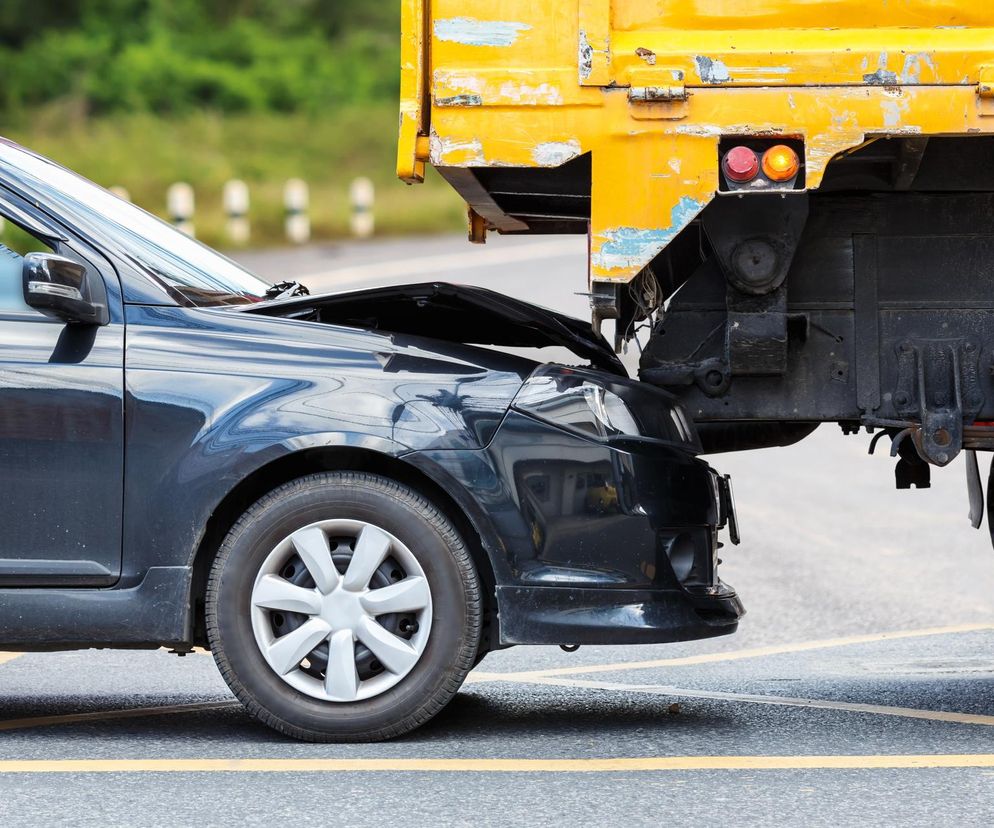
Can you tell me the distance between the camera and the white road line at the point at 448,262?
2212cm

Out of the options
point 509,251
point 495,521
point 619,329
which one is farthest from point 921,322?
point 509,251

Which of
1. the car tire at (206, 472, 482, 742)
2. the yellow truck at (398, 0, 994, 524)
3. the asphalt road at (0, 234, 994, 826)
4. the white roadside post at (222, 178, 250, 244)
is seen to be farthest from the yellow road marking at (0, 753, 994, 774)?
the white roadside post at (222, 178, 250, 244)

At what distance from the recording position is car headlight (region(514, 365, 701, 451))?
5371 mm

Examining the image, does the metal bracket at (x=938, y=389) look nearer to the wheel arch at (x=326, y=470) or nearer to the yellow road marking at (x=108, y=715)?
the wheel arch at (x=326, y=470)

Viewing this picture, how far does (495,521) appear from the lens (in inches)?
209

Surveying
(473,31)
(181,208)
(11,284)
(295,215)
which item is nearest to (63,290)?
(11,284)

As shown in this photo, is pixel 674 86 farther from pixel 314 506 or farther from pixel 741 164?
pixel 314 506

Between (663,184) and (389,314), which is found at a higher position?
(663,184)

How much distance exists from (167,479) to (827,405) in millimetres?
2080

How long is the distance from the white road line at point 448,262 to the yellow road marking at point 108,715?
15.4 meters

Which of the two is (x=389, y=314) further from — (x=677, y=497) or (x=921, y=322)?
(x=921, y=322)

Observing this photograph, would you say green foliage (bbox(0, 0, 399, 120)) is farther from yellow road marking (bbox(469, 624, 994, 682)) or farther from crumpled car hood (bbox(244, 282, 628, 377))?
crumpled car hood (bbox(244, 282, 628, 377))

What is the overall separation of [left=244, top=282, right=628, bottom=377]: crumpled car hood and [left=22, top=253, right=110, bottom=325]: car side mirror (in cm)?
45

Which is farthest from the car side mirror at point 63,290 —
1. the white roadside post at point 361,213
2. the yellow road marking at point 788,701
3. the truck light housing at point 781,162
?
the white roadside post at point 361,213
